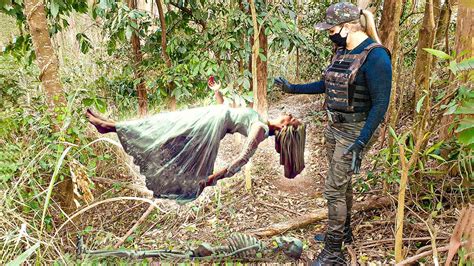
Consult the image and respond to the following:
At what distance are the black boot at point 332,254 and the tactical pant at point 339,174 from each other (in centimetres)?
4

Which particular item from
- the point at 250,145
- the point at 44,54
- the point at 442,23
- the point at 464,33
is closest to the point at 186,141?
the point at 250,145

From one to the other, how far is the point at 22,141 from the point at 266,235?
199 centimetres

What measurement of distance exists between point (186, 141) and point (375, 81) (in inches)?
49.2

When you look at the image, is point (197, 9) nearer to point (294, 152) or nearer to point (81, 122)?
point (81, 122)

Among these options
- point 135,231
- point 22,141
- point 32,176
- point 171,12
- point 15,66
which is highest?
point 171,12

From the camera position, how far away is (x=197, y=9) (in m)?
3.55

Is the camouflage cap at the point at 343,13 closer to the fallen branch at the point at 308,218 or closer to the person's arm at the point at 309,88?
the person's arm at the point at 309,88

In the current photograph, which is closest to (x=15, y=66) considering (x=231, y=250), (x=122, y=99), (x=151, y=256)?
(x=122, y=99)

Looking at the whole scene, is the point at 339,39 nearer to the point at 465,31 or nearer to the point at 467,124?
the point at 467,124

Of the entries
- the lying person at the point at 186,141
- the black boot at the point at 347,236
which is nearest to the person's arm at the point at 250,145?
the lying person at the point at 186,141

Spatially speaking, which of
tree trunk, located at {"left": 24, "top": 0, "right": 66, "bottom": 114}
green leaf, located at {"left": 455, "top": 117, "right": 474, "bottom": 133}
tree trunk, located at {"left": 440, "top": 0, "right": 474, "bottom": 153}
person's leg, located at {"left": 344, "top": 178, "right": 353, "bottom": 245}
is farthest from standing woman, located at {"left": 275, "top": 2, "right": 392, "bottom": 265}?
tree trunk, located at {"left": 24, "top": 0, "right": 66, "bottom": 114}

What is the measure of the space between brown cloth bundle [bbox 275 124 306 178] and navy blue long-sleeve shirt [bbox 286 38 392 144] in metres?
0.47

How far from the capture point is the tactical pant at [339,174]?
242cm

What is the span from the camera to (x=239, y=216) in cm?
327
